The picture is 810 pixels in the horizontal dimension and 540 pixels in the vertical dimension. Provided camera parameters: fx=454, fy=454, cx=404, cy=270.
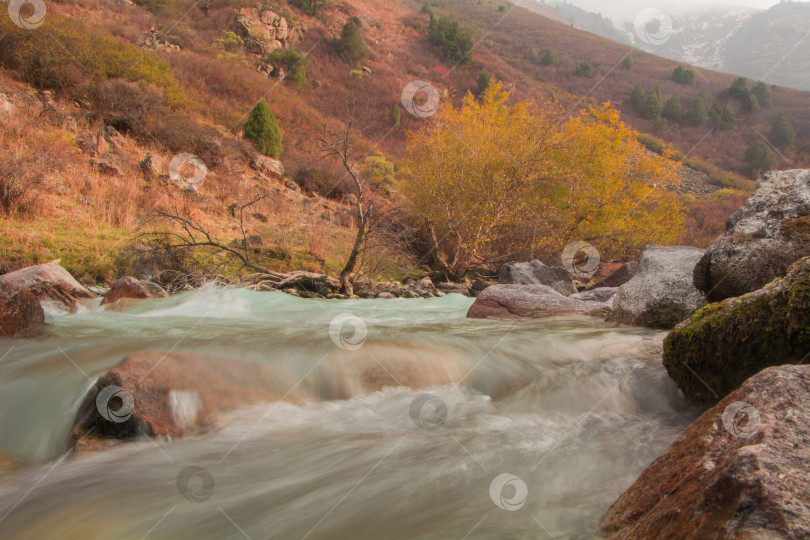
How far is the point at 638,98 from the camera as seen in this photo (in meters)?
52.9

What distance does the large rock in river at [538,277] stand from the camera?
11328 millimetres

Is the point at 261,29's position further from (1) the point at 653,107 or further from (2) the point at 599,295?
(1) the point at 653,107

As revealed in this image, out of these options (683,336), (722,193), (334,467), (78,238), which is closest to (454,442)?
(334,467)

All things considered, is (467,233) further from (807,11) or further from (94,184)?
(807,11)

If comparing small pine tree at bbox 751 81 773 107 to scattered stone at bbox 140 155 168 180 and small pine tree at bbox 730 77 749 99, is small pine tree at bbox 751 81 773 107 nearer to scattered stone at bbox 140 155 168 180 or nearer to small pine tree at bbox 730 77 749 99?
small pine tree at bbox 730 77 749 99

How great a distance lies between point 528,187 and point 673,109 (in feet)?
161

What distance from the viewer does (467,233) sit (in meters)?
13.7

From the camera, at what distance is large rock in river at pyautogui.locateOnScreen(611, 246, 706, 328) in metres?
5.41

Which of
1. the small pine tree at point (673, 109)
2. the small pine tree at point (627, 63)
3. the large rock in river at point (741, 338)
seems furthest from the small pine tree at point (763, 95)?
the large rock in river at point (741, 338)

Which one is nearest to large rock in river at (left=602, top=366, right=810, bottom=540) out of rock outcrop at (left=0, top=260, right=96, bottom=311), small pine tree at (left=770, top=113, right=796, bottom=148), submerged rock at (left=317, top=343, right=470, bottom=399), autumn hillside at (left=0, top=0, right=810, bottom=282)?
submerged rock at (left=317, top=343, right=470, bottom=399)

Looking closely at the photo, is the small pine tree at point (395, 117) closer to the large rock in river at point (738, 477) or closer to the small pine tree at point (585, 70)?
the small pine tree at point (585, 70)

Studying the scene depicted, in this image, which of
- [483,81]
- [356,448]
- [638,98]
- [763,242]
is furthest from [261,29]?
[356,448]

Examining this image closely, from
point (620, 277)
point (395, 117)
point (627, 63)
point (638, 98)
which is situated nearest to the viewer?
point (620, 277)

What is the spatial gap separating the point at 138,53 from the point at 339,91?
859 inches
